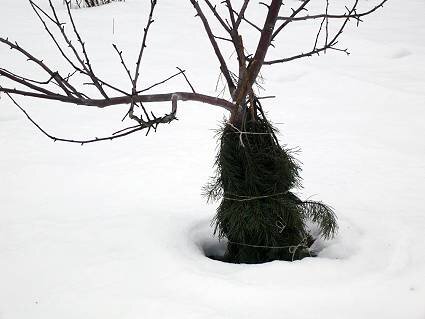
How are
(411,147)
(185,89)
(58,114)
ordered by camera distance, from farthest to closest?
1. (185,89)
2. (58,114)
3. (411,147)

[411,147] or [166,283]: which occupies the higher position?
[411,147]

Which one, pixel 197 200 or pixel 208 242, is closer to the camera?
pixel 208 242

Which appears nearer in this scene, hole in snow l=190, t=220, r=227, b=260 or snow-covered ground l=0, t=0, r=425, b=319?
snow-covered ground l=0, t=0, r=425, b=319

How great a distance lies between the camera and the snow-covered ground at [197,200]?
1.77 m

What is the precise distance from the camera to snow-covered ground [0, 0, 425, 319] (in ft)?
5.80

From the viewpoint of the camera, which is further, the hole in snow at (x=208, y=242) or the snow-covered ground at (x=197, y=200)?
the hole in snow at (x=208, y=242)

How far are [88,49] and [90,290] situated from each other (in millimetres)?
4377

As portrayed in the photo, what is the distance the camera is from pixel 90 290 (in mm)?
1838

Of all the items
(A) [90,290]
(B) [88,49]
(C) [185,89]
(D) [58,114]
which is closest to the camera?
(A) [90,290]

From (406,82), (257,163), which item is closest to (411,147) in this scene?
(406,82)

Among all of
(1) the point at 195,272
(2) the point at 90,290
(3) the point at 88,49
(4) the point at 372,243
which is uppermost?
(3) the point at 88,49

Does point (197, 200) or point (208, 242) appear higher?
point (197, 200)

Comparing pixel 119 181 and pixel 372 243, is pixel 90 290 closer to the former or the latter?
pixel 119 181

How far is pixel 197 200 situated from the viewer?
2693mm
